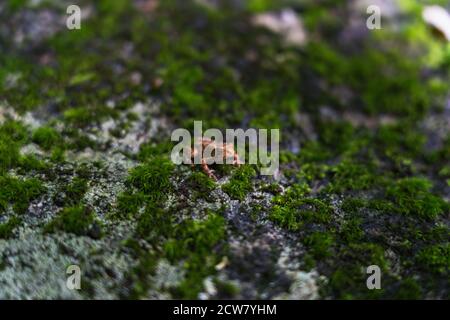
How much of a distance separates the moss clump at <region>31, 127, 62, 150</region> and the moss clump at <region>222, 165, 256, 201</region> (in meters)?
2.34

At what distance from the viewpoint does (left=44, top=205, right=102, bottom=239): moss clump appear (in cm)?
473

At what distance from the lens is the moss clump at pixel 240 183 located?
17.4ft

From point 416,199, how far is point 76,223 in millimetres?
4126

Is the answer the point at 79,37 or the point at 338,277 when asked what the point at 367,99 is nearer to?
the point at 338,277

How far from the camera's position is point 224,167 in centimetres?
556

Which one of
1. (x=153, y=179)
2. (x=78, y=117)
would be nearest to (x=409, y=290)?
(x=153, y=179)

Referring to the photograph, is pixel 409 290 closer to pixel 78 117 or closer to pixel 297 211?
pixel 297 211

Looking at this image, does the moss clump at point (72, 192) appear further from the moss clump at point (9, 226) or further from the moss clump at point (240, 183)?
the moss clump at point (240, 183)

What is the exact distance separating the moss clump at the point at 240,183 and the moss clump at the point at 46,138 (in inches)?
92.1

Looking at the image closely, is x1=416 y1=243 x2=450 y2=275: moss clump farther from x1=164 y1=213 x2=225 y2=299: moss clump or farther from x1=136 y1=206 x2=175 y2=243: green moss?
x1=136 y1=206 x2=175 y2=243: green moss

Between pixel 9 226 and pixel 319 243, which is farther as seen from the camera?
pixel 319 243

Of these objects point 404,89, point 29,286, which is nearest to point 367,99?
point 404,89

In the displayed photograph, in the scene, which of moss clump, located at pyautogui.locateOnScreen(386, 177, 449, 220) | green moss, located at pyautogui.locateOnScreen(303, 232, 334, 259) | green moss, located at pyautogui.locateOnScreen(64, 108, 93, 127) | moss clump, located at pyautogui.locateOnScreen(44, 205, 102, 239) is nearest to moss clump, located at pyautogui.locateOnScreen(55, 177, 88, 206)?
moss clump, located at pyautogui.locateOnScreen(44, 205, 102, 239)

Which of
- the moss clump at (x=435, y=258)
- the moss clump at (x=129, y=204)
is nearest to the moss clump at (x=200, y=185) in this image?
the moss clump at (x=129, y=204)
